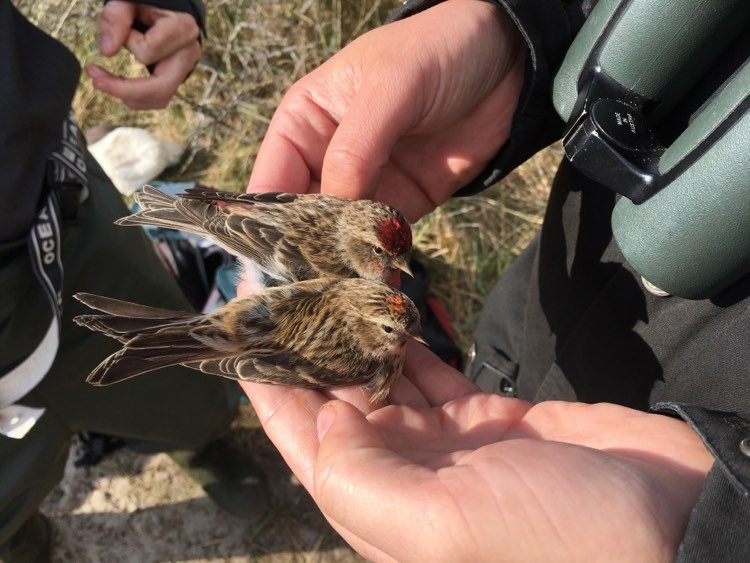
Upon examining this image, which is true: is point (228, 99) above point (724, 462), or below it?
below

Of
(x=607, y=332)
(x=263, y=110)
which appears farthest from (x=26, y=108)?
(x=263, y=110)

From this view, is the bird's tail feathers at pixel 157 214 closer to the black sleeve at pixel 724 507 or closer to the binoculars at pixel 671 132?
the binoculars at pixel 671 132

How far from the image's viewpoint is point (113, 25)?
116 inches

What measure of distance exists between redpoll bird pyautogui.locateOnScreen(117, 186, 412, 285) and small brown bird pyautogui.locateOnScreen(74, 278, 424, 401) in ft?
0.55

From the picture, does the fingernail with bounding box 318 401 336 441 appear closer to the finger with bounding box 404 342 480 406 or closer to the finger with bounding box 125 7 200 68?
the finger with bounding box 404 342 480 406

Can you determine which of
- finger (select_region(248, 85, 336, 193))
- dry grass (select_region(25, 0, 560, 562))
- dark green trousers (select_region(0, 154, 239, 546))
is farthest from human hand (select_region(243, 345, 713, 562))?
dry grass (select_region(25, 0, 560, 562))

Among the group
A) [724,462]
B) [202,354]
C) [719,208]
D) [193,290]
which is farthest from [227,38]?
[724,462]

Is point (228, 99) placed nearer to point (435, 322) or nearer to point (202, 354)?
point (435, 322)

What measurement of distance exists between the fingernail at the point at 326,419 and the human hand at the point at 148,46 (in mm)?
2074

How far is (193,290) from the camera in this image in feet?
14.3

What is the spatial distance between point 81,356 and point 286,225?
3.68 ft

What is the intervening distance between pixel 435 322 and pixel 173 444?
6.38 feet

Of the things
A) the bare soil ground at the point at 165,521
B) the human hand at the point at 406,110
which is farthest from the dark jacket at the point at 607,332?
the bare soil ground at the point at 165,521

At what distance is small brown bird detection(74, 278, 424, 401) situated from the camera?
2.23m
